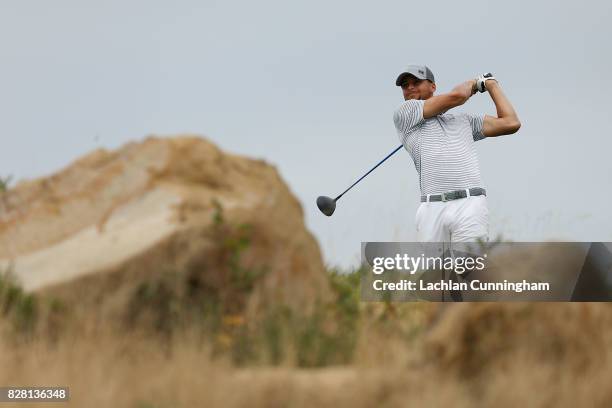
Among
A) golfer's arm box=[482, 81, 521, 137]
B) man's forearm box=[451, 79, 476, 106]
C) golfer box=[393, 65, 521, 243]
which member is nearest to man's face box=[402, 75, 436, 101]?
golfer box=[393, 65, 521, 243]

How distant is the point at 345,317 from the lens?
6.85 m

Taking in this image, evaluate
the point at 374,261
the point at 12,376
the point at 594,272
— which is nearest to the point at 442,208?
the point at 374,261

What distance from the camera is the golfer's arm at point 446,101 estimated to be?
9.10m

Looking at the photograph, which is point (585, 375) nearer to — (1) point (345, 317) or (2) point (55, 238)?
(1) point (345, 317)

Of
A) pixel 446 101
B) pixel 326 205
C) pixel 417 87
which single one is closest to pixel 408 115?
pixel 446 101

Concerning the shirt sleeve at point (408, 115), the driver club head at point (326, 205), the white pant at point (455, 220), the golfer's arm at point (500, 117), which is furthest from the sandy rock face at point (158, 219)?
the golfer's arm at point (500, 117)

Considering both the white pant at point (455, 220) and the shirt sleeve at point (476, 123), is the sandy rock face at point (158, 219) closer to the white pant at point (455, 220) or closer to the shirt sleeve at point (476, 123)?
the white pant at point (455, 220)

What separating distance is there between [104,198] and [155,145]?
55 cm

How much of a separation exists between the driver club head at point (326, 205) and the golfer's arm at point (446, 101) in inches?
61.3

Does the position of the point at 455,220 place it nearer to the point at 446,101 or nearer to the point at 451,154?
the point at 451,154

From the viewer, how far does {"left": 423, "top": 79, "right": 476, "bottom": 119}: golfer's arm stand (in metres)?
9.10

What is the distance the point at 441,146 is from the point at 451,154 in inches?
5.6

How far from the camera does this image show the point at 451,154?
30.0 feet

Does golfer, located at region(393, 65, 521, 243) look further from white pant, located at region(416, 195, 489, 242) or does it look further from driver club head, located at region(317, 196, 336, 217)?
driver club head, located at region(317, 196, 336, 217)
